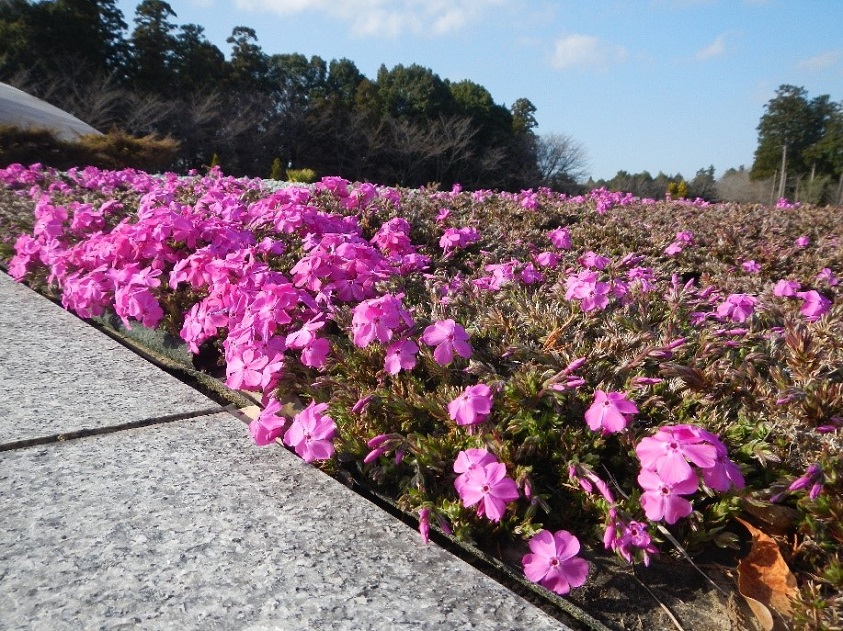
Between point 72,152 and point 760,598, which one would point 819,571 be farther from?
point 72,152

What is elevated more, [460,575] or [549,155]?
[549,155]

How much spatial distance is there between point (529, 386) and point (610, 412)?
0.26m

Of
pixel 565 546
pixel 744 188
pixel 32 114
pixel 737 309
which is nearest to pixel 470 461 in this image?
pixel 565 546

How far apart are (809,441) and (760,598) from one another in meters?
0.38

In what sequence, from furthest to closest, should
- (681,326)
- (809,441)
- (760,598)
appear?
(681,326), (809,441), (760,598)

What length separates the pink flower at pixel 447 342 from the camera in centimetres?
171

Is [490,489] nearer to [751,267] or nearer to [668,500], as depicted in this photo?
[668,500]

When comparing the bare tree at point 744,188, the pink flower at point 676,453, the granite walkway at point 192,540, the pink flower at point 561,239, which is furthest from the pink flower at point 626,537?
the bare tree at point 744,188

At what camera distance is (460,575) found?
1284mm

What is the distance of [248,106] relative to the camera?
30031 millimetres

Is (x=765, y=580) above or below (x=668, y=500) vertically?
below

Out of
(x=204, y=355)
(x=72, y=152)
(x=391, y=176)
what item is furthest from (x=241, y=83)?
(x=204, y=355)

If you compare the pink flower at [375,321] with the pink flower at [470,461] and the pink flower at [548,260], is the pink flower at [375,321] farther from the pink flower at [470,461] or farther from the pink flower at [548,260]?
the pink flower at [548,260]

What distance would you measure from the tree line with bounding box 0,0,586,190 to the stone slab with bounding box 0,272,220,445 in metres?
24.5
